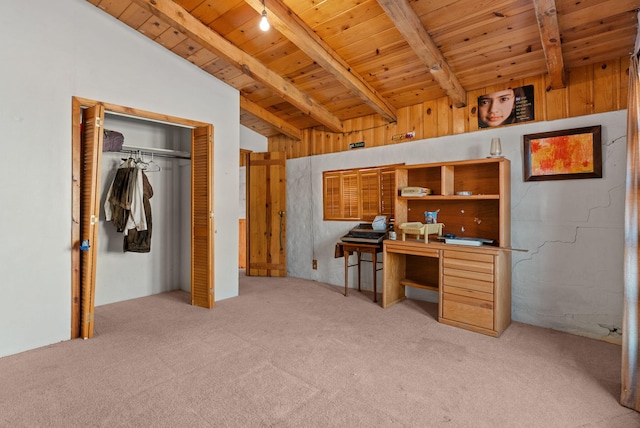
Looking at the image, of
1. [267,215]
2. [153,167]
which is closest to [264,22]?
[153,167]

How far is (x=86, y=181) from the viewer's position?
2.86m

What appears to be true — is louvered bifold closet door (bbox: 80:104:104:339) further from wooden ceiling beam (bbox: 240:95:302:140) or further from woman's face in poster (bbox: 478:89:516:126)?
woman's face in poster (bbox: 478:89:516:126)

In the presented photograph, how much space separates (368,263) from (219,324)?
6.93 ft

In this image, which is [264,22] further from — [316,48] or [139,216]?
[139,216]

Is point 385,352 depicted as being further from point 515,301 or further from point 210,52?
point 210,52

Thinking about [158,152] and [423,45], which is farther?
[158,152]

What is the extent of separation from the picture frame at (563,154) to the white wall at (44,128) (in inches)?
151

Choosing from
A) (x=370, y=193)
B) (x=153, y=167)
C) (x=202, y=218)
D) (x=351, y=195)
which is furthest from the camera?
(x=351, y=195)

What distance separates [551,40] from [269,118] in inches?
132

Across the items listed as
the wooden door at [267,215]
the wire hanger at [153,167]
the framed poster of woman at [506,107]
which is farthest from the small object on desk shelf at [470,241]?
the wire hanger at [153,167]

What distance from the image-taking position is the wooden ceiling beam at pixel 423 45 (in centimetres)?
236

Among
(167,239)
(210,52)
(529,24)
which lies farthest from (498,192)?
(167,239)

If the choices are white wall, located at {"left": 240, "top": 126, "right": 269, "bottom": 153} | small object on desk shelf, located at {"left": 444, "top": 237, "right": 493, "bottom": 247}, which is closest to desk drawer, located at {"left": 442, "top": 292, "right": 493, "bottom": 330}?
small object on desk shelf, located at {"left": 444, "top": 237, "right": 493, "bottom": 247}

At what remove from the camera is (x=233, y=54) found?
10.8 ft
